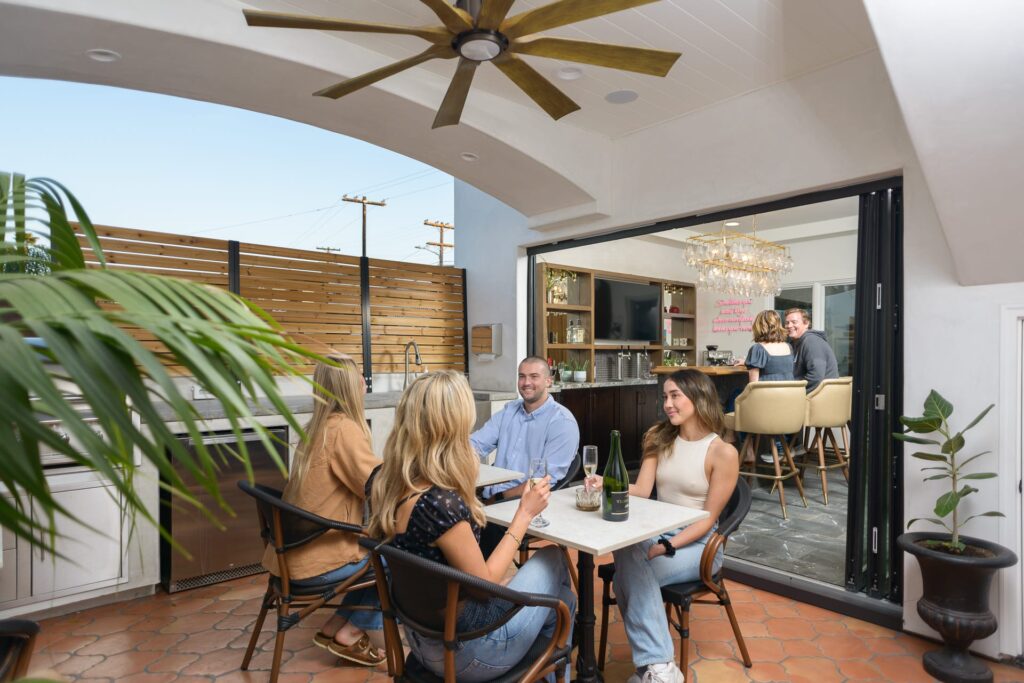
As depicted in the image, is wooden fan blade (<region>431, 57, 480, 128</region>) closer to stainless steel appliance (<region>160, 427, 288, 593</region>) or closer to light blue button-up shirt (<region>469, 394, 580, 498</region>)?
light blue button-up shirt (<region>469, 394, 580, 498</region>)

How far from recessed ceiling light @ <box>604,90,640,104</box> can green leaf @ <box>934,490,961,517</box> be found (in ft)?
9.48

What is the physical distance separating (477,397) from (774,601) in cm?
304

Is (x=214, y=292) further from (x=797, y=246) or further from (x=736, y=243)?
(x=797, y=246)

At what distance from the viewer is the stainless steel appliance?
12.2ft

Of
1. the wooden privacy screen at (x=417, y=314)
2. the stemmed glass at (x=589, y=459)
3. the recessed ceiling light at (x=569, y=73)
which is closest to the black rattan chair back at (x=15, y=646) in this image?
the stemmed glass at (x=589, y=459)

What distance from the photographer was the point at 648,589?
245 cm

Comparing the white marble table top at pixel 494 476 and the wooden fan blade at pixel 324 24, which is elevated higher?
the wooden fan blade at pixel 324 24

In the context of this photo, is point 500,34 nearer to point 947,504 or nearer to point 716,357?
point 947,504

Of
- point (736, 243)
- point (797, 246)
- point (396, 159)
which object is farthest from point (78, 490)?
point (396, 159)

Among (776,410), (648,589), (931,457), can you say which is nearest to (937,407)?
(931,457)

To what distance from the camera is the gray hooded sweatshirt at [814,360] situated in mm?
5594

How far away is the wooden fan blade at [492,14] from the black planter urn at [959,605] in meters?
2.86

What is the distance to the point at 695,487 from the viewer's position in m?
2.77

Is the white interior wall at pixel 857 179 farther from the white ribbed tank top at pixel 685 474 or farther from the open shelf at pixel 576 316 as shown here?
the open shelf at pixel 576 316
